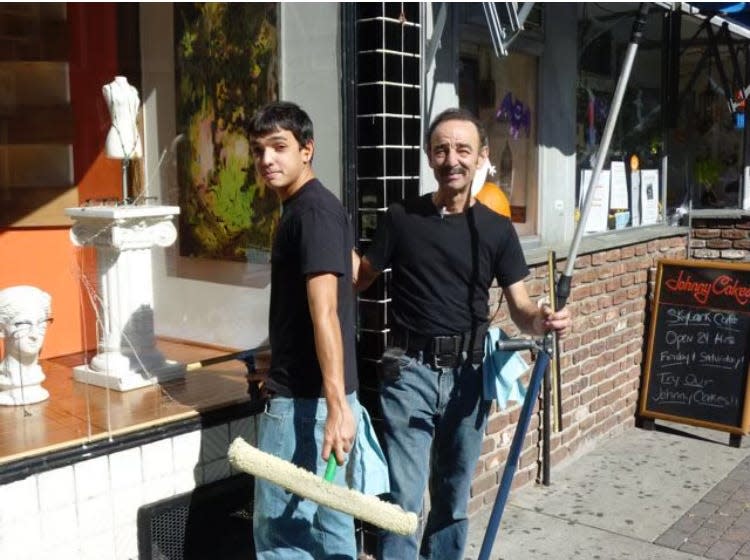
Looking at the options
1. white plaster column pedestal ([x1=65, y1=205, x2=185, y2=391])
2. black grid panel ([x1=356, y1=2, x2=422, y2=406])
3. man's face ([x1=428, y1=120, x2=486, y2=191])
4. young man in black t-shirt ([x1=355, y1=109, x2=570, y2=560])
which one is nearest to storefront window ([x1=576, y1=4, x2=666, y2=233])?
black grid panel ([x1=356, y1=2, x2=422, y2=406])

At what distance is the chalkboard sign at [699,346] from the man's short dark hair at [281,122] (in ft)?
12.5

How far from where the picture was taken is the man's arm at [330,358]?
2.70 metres

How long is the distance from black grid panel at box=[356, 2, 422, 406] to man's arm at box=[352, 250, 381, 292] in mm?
430

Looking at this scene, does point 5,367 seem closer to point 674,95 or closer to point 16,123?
point 16,123

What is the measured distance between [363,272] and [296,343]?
539 mm

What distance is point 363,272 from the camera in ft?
10.9

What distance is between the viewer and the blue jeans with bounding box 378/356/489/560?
3172mm

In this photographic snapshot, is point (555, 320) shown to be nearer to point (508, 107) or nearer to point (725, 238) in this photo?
point (508, 107)

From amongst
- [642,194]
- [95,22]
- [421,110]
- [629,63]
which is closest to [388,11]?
[421,110]

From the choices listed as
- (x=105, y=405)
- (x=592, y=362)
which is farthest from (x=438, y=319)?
(x=592, y=362)

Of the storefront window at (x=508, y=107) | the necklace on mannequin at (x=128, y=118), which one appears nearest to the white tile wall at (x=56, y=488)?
the necklace on mannequin at (x=128, y=118)

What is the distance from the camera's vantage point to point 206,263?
435cm

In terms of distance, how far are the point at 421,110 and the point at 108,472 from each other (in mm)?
1991

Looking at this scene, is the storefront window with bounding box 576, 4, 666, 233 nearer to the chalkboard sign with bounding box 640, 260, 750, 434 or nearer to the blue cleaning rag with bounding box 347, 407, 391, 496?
the chalkboard sign with bounding box 640, 260, 750, 434
